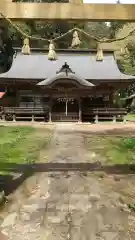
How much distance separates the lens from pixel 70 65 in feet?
111

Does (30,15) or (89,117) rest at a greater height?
(30,15)

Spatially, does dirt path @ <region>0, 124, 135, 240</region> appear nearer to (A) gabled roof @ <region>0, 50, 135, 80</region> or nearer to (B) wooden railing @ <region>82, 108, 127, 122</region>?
(B) wooden railing @ <region>82, 108, 127, 122</region>

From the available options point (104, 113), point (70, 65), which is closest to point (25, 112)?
point (104, 113)

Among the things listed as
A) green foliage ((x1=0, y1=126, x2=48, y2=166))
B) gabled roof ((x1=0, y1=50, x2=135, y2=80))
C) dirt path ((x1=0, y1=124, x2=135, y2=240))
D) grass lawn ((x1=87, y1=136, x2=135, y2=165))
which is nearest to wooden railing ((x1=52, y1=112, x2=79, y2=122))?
gabled roof ((x1=0, y1=50, x2=135, y2=80))

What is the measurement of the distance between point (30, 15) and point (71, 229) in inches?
150

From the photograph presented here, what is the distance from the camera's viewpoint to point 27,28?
43688mm

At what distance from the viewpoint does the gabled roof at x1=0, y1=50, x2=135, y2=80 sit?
30688mm

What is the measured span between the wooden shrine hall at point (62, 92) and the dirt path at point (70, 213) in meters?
20.3

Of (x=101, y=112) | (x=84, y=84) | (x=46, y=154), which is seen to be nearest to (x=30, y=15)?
(x=46, y=154)

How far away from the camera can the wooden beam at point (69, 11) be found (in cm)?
645

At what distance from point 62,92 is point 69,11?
23124mm

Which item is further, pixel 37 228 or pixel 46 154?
pixel 46 154

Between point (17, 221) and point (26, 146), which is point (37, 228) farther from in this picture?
point (26, 146)

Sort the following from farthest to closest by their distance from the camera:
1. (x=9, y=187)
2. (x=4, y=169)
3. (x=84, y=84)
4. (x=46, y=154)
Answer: (x=84, y=84) → (x=46, y=154) → (x=4, y=169) → (x=9, y=187)
